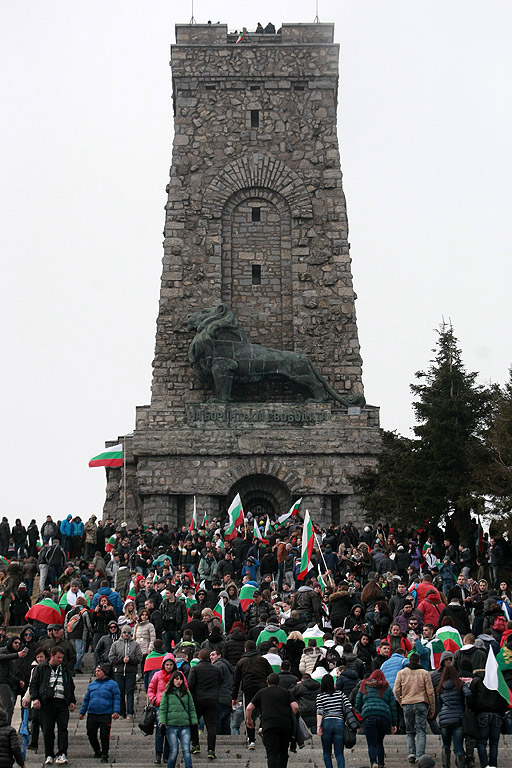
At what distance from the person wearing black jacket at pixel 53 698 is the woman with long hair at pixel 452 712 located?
4.60 m

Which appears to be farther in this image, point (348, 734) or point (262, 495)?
point (262, 495)

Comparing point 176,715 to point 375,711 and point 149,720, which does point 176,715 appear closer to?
point 149,720

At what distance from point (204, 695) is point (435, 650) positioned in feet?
12.2

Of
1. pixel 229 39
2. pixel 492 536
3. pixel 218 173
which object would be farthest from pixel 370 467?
pixel 229 39

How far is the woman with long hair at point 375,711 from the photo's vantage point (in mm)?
15922

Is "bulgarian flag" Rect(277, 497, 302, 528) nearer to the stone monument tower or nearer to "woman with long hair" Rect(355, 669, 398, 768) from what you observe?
the stone monument tower

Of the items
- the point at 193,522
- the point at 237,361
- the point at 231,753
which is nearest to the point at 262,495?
the point at 237,361

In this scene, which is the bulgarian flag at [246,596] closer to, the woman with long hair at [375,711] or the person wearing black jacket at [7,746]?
the woman with long hair at [375,711]

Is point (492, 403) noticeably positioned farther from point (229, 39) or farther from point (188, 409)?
point (229, 39)

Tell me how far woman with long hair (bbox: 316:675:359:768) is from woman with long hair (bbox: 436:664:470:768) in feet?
3.52

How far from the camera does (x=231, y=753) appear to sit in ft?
56.4

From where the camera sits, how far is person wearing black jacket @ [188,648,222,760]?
1694 cm

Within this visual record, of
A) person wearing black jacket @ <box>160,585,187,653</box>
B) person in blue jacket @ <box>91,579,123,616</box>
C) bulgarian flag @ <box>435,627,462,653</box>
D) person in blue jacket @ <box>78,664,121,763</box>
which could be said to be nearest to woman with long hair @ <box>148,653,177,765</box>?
person in blue jacket @ <box>78,664,121,763</box>

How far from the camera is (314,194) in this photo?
42.9m
